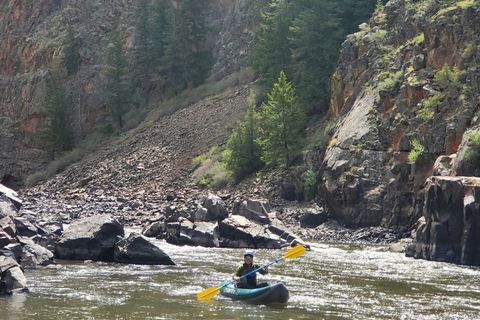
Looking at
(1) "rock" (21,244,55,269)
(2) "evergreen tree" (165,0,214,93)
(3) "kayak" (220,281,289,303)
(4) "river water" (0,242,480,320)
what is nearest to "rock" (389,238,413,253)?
(4) "river water" (0,242,480,320)

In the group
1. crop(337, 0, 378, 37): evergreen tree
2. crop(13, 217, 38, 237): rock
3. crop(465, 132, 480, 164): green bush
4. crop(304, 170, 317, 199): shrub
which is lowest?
crop(13, 217, 38, 237): rock

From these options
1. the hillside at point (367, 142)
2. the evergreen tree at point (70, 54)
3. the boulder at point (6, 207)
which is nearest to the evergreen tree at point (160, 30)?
the evergreen tree at point (70, 54)

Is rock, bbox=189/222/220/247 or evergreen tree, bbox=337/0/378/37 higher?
evergreen tree, bbox=337/0/378/37

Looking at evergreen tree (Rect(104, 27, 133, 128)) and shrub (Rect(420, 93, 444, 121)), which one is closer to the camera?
shrub (Rect(420, 93, 444, 121))

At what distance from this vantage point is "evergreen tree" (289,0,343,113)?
38.6 meters

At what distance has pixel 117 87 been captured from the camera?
174 ft

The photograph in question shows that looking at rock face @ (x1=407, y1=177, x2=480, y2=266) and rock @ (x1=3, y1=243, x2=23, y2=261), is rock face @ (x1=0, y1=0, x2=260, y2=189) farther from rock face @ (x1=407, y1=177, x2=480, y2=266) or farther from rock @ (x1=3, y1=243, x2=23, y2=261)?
rock @ (x1=3, y1=243, x2=23, y2=261)

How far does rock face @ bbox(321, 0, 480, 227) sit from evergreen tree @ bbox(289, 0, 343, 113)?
246 inches

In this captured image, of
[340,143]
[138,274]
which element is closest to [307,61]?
[340,143]

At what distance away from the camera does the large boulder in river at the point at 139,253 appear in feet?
60.1

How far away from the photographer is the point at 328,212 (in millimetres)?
29219

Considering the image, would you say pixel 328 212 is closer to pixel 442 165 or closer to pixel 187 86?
pixel 442 165

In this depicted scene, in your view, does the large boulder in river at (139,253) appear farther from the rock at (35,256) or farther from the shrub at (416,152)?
the shrub at (416,152)

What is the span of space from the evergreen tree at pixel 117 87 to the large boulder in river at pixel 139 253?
36.2 meters
